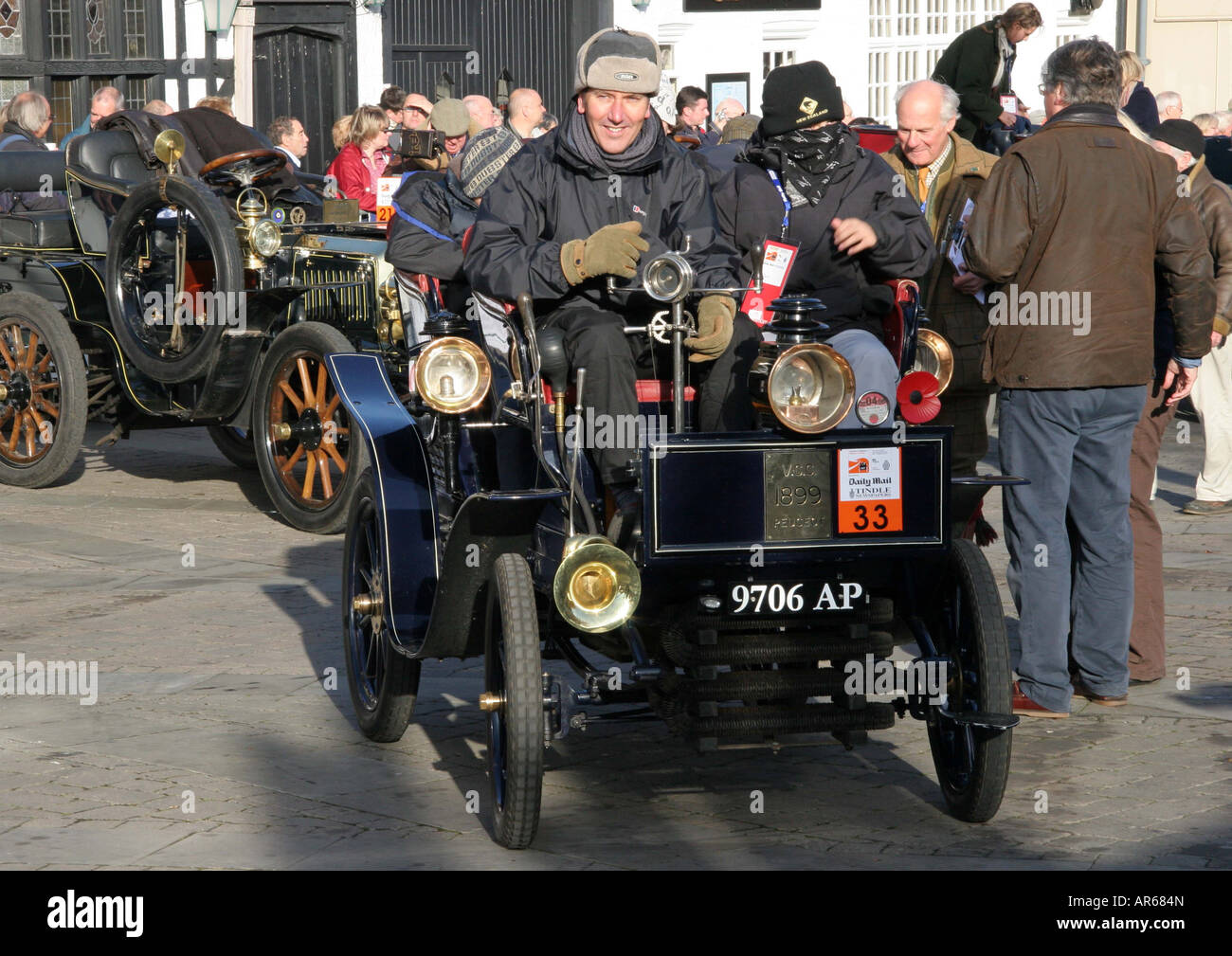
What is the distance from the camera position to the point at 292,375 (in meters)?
9.95

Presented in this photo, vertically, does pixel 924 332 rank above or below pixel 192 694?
above

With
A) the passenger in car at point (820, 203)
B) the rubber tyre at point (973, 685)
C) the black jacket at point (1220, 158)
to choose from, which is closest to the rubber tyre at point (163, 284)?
the passenger in car at point (820, 203)

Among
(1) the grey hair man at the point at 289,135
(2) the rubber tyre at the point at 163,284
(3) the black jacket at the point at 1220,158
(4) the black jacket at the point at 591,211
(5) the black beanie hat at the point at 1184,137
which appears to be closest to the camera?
(4) the black jacket at the point at 591,211

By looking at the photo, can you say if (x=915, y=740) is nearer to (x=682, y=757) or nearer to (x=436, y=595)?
(x=682, y=757)

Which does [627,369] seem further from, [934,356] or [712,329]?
[934,356]

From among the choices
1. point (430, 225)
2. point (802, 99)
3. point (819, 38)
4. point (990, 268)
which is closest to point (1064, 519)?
point (990, 268)

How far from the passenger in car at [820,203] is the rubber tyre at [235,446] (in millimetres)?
6085

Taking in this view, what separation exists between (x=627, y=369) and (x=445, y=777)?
1.48m

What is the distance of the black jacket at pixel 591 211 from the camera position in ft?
17.0

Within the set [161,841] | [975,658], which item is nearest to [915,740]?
[975,658]

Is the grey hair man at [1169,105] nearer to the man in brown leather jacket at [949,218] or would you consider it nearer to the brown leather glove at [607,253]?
the man in brown leather jacket at [949,218]

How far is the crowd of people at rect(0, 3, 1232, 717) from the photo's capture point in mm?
5070

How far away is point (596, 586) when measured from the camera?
4488 millimetres

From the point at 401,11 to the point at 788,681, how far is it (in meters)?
19.1
